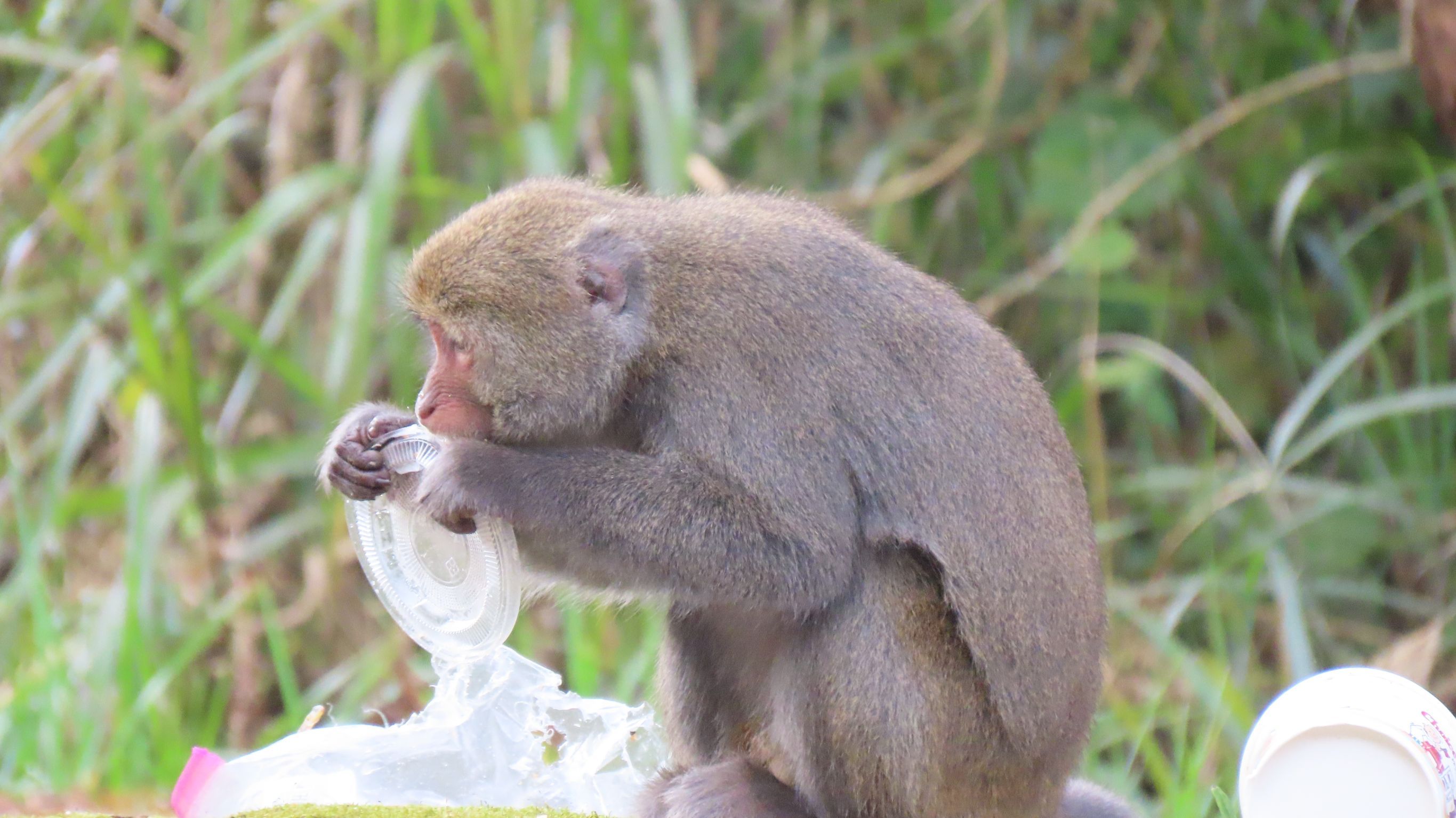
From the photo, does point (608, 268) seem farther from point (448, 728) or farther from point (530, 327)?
point (448, 728)

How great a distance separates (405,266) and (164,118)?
9.25 feet

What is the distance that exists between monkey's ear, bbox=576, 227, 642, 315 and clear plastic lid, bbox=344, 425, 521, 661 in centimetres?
47

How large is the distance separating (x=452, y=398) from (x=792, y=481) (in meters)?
0.69

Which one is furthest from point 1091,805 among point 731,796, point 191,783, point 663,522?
point 191,783

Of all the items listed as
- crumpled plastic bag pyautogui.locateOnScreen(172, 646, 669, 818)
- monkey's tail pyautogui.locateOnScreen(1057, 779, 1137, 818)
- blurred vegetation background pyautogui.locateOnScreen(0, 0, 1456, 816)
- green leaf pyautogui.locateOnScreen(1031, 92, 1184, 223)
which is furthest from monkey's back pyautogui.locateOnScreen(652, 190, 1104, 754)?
green leaf pyautogui.locateOnScreen(1031, 92, 1184, 223)

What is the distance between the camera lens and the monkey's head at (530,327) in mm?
3201

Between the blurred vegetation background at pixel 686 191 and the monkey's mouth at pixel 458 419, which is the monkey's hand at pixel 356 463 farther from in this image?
the blurred vegetation background at pixel 686 191

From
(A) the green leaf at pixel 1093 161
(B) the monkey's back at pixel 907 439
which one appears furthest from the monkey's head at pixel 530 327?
(A) the green leaf at pixel 1093 161

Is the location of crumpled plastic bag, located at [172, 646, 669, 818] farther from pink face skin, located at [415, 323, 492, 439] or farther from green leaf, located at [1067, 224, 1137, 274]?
green leaf, located at [1067, 224, 1137, 274]

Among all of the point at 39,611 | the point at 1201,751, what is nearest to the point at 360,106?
the point at 39,611

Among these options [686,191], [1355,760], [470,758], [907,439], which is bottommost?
[470,758]

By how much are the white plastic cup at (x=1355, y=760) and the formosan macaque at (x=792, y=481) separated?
0.51 m

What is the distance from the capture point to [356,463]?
3.35 metres

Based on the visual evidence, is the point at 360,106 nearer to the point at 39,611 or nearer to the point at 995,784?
the point at 39,611
